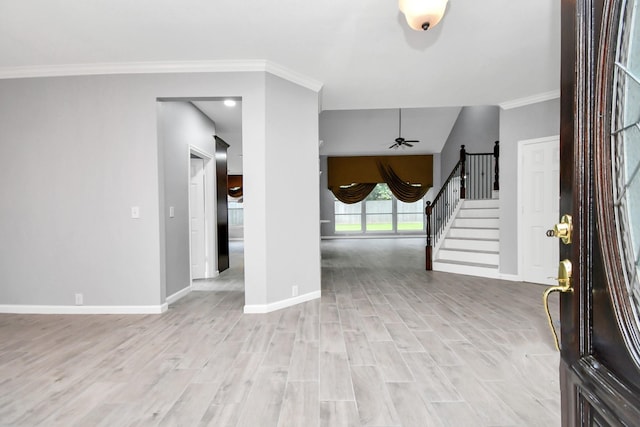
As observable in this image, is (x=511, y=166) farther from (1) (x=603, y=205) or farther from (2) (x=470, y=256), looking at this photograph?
(1) (x=603, y=205)

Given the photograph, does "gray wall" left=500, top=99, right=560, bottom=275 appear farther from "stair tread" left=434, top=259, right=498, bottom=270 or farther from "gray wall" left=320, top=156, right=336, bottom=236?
"gray wall" left=320, top=156, right=336, bottom=236

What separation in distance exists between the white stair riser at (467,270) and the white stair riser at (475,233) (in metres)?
0.69

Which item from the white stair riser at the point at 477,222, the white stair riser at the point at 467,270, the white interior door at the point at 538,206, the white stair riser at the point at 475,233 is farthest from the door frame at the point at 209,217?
the white interior door at the point at 538,206

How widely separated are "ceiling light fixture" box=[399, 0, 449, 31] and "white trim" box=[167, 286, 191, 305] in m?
3.72

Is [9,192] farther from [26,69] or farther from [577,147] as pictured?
[577,147]

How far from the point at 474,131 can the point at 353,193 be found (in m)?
4.34

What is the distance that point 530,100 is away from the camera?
4.67 m

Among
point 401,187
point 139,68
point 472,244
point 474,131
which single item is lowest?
point 472,244

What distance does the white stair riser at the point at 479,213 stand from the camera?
6.05 metres

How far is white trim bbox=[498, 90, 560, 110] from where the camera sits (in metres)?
4.44

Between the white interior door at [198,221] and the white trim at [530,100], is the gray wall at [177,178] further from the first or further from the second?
the white trim at [530,100]

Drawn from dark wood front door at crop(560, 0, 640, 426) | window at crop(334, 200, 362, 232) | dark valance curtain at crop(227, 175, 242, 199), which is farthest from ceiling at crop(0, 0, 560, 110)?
dark valance curtain at crop(227, 175, 242, 199)

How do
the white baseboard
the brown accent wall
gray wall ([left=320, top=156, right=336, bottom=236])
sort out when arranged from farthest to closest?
gray wall ([left=320, top=156, right=336, bottom=236])
the brown accent wall
the white baseboard

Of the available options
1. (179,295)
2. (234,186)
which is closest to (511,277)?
(179,295)
